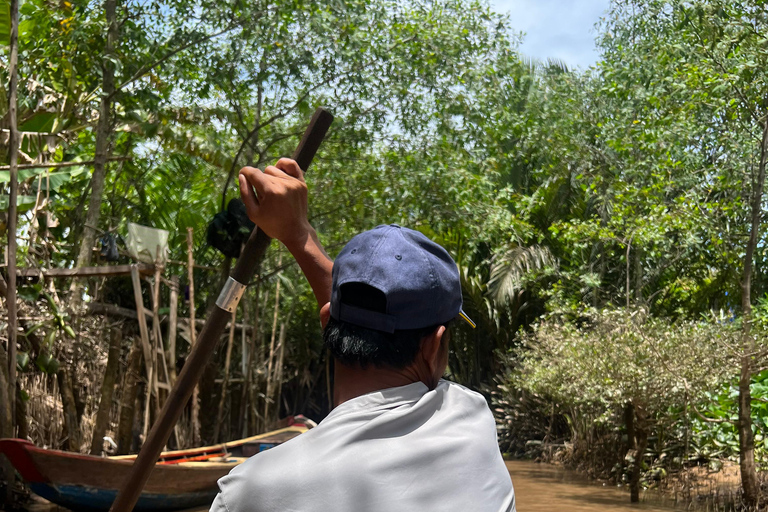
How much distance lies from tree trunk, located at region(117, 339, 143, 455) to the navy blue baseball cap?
9.43m

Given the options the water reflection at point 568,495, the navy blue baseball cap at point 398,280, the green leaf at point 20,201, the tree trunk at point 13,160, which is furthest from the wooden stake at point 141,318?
the navy blue baseball cap at point 398,280

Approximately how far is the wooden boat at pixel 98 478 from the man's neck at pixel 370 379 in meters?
6.85

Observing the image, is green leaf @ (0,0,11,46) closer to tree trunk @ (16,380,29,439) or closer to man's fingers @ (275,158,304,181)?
tree trunk @ (16,380,29,439)

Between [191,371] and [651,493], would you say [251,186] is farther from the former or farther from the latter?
[651,493]

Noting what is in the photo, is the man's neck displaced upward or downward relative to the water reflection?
upward

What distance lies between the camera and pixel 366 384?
1.12 m

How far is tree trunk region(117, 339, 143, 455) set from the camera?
32.8ft

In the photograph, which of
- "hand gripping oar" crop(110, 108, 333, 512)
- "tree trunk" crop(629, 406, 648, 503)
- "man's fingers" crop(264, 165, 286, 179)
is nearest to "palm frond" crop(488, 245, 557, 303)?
"tree trunk" crop(629, 406, 648, 503)

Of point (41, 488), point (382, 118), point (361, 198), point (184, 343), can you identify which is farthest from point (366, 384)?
point (184, 343)

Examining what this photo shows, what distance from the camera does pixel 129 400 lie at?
10.0 m

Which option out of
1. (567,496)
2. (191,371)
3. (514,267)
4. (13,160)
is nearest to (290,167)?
(191,371)

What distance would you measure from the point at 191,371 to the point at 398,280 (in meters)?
0.63

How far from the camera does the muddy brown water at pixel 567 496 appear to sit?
1074 centimetres

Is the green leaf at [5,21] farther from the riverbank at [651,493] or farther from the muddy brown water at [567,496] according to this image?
the riverbank at [651,493]
